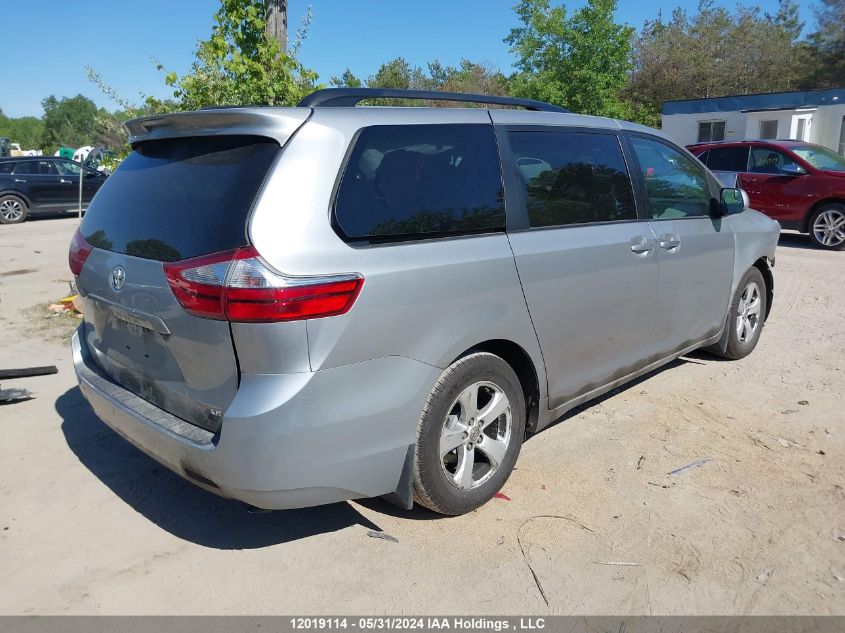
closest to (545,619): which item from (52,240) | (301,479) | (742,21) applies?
(301,479)

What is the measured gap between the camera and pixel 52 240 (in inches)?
557

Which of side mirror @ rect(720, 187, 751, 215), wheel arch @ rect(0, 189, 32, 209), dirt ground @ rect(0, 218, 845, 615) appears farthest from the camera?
wheel arch @ rect(0, 189, 32, 209)

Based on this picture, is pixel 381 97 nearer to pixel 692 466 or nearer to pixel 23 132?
pixel 692 466

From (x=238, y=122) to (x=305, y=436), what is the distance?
1308mm

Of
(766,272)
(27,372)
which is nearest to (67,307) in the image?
(27,372)

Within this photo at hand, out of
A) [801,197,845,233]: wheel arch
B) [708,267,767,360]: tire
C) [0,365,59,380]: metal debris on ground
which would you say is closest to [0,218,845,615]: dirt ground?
[0,365,59,380]: metal debris on ground

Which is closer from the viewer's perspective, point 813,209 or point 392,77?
point 813,209

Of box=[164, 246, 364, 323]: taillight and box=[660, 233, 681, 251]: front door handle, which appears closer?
box=[164, 246, 364, 323]: taillight

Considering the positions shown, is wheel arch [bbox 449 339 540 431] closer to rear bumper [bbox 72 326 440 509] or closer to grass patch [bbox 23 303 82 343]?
rear bumper [bbox 72 326 440 509]

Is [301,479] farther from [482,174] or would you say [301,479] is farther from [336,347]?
[482,174]

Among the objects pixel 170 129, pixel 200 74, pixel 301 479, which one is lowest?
pixel 301 479

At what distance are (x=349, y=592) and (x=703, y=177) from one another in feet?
12.6

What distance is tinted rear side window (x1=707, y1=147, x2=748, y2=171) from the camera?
12164mm

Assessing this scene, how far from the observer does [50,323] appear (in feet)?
22.9
